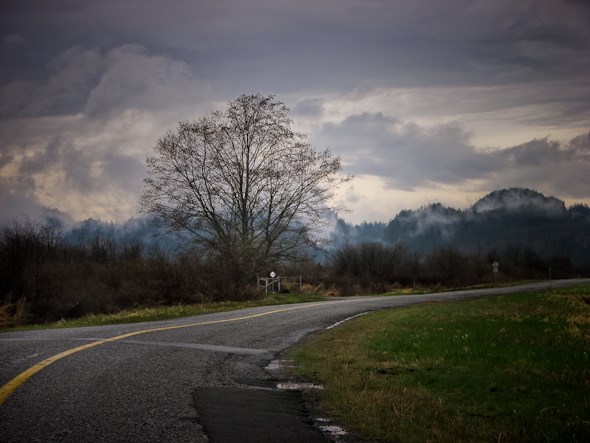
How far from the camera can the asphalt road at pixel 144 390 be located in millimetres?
5680

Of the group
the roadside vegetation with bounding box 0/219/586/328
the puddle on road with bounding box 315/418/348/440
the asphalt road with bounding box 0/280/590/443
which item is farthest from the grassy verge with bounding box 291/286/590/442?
the roadside vegetation with bounding box 0/219/586/328

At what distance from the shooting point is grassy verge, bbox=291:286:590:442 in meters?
6.57

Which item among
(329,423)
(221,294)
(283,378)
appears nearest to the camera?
(329,423)

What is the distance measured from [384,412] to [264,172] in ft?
91.4

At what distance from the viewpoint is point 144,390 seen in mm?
7422

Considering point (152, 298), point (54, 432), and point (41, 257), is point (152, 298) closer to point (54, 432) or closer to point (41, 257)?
point (41, 257)

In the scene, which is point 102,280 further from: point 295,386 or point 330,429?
point 330,429

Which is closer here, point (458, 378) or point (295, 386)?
point (295, 386)

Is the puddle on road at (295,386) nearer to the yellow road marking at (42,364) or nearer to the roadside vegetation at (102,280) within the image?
the yellow road marking at (42,364)

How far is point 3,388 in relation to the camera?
705 cm

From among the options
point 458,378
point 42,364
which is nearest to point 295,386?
point 458,378

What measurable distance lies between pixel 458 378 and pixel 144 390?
4.98 m

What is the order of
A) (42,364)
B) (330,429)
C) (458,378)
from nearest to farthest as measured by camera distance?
1. (330,429)
2. (42,364)
3. (458,378)

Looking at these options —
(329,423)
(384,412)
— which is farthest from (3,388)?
(384,412)
